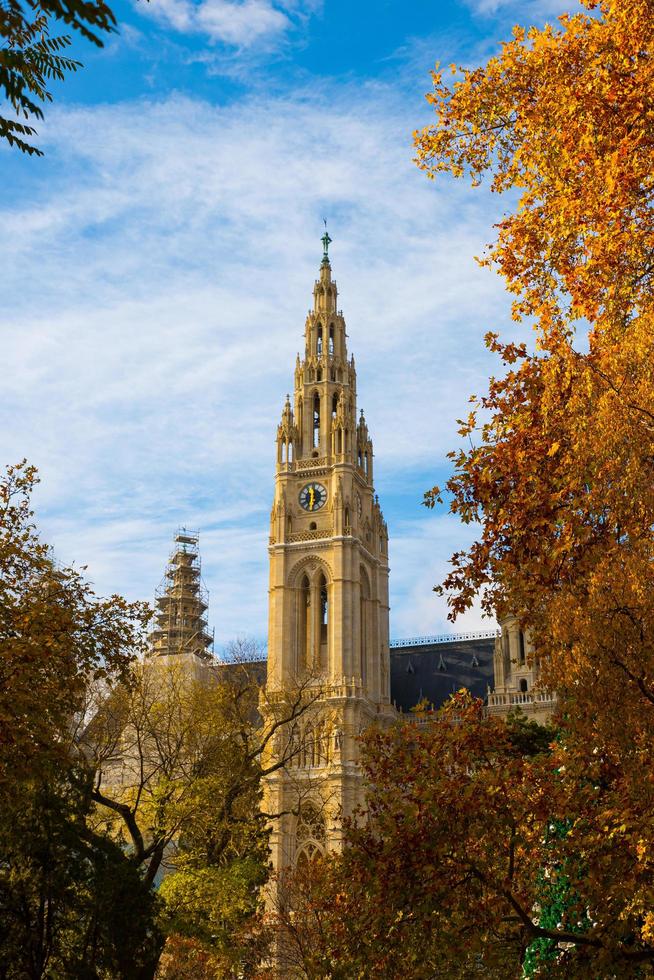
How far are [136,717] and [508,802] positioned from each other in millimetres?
15119

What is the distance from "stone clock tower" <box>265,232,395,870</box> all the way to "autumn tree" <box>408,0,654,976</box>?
46.6 meters

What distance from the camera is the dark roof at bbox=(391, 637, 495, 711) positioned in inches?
3083

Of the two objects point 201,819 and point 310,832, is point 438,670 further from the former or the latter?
point 201,819

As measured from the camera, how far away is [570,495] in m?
14.6

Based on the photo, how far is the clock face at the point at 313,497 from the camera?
2840 inches

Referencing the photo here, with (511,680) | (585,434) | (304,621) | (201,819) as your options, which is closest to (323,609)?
(304,621)

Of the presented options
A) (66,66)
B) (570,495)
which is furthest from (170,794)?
(66,66)

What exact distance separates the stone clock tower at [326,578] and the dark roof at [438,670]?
20.5ft

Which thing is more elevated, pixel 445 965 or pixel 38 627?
pixel 38 627

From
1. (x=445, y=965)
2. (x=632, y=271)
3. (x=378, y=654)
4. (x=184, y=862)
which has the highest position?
(x=378, y=654)

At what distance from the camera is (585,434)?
1348cm

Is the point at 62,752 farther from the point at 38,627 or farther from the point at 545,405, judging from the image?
the point at 545,405

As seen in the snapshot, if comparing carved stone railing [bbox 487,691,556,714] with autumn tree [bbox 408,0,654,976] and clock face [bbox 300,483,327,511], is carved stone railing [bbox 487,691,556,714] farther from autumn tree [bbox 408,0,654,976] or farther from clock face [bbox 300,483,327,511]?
autumn tree [bbox 408,0,654,976]

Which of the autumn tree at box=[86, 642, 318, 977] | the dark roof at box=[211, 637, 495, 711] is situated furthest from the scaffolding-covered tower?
the autumn tree at box=[86, 642, 318, 977]
